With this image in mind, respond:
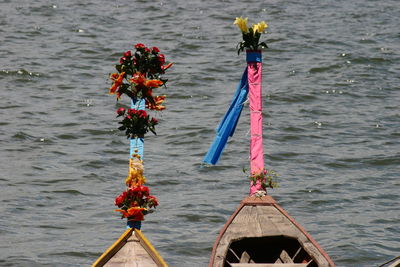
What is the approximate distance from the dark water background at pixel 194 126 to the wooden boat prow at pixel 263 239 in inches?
109

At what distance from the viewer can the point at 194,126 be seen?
84.9ft

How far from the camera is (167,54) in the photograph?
3297cm

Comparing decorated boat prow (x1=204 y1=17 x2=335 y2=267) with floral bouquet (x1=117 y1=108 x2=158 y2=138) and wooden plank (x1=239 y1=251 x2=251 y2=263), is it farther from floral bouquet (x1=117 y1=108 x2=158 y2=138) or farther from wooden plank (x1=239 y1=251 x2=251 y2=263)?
floral bouquet (x1=117 y1=108 x2=158 y2=138)

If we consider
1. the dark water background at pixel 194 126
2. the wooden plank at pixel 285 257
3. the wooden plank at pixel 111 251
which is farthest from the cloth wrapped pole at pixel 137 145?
the dark water background at pixel 194 126

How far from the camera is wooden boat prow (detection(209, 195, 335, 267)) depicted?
45.6 feet

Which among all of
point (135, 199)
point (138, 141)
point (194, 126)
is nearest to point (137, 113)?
point (138, 141)

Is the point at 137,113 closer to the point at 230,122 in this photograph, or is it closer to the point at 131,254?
the point at 131,254

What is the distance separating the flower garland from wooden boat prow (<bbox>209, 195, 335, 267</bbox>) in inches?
58.1

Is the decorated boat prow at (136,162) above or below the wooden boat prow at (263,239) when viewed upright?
above

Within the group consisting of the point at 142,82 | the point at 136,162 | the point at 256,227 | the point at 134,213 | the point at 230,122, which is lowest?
the point at 256,227

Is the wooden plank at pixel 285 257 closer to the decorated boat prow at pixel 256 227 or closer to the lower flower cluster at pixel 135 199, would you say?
the decorated boat prow at pixel 256 227

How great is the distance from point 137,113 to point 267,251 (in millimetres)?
3138

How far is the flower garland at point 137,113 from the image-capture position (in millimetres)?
12953

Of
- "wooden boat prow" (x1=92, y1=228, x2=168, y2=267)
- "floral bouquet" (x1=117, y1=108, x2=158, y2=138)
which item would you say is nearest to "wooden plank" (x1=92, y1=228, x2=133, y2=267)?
"wooden boat prow" (x1=92, y1=228, x2=168, y2=267)
